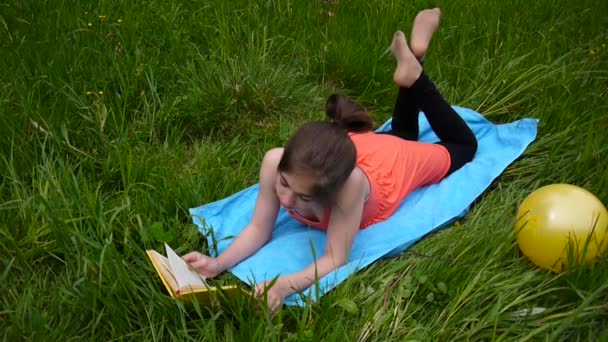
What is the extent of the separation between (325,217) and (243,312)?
0.60 metres

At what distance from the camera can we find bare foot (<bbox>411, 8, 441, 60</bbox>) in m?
2.77

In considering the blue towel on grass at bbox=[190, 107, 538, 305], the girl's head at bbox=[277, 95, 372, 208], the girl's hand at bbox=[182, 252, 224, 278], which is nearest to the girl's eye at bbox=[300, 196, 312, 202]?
the girl's head at bbox=[277, 95, 372, 208]

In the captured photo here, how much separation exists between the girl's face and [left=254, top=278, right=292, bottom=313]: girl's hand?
0.92 feet

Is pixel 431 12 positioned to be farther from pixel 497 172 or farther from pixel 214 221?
pixel 214 221

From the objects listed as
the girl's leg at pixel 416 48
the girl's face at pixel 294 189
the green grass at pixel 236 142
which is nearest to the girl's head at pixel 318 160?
the girl's face at pixel 294 189

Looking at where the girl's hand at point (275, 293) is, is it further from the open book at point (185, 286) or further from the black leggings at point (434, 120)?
the black leggings at point (434, 120)

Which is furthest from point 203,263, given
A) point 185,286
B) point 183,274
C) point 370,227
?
point 370,227

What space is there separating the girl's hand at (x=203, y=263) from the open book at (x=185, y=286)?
110 mm

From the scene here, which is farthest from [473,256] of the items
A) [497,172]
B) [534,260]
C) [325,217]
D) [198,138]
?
[198,138]

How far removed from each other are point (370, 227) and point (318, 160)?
68cm

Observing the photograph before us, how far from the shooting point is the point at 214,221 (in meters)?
2.44

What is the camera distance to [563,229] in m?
2.13

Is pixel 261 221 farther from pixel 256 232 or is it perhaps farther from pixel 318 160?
pixel 318 160

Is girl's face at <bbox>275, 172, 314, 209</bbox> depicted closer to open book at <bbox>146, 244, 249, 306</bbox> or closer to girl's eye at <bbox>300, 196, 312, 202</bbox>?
girl's eye at <bbox>300, 196, 312, 202</bbox>
